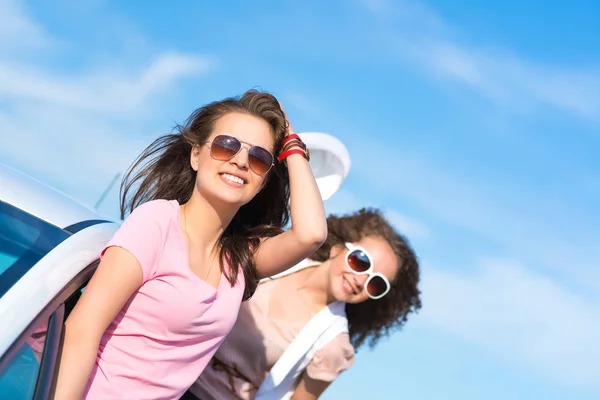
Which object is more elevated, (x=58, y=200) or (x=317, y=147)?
(x=317, y=147)

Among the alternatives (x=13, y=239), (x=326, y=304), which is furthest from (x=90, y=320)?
(x=326, y=304)

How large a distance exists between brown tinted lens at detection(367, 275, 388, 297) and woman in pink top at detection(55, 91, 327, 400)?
153cm

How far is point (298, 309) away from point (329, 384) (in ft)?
1.29

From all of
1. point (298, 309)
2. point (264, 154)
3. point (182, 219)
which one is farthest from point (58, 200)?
point (298, 309)

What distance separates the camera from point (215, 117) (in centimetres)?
263

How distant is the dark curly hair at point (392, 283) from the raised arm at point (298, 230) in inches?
73.9

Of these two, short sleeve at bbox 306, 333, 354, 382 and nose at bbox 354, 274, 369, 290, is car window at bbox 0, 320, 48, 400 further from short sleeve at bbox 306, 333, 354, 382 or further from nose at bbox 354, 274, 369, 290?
nose at bbox 354, 274, 369, 290

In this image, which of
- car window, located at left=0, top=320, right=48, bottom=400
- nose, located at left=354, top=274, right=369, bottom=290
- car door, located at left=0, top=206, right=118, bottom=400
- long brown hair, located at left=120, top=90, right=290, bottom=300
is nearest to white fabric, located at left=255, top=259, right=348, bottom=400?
nose, located at left=354, top=274, right=369, bottom=290

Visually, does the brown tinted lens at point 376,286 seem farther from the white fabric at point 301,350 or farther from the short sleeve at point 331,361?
the short sleeve at point 331,361

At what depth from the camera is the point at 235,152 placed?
7.86ft

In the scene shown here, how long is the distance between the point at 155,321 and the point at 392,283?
105 inches

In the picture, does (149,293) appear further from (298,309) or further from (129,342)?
(298,309)

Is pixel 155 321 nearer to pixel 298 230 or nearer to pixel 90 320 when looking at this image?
pixel 90 320

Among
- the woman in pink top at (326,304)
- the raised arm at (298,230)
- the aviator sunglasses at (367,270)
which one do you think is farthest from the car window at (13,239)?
the aviator sunglasses at (367,270)
